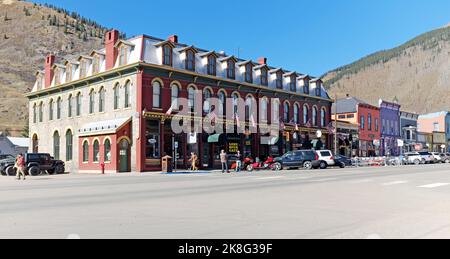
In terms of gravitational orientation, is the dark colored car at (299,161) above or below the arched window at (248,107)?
below

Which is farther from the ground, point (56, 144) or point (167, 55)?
point (167, 55)

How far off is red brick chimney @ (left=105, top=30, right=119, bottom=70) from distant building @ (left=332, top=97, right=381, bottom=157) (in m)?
37.7

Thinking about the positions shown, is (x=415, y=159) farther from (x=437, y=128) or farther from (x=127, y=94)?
(x=437, y=128)

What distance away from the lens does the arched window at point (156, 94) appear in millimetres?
38031

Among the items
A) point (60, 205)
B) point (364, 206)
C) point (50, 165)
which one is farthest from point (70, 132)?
point (364, 206)

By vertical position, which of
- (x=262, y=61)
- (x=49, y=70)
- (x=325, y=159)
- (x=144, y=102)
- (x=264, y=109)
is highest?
(x=262, y=61)

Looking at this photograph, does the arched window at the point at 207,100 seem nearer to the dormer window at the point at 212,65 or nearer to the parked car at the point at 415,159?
the dormer window at the point at 212,65

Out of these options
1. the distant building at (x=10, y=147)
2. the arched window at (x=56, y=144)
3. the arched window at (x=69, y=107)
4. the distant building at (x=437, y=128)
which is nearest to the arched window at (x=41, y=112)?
the arched window at (x=56, y=144)

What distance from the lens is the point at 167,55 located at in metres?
39.3

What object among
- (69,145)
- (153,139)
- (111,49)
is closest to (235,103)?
(153,139)

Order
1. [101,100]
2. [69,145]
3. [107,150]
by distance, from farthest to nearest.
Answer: [69,145], [101,100], [107,150]

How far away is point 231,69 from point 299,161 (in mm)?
11836

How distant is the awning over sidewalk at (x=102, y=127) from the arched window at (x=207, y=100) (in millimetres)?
7603
